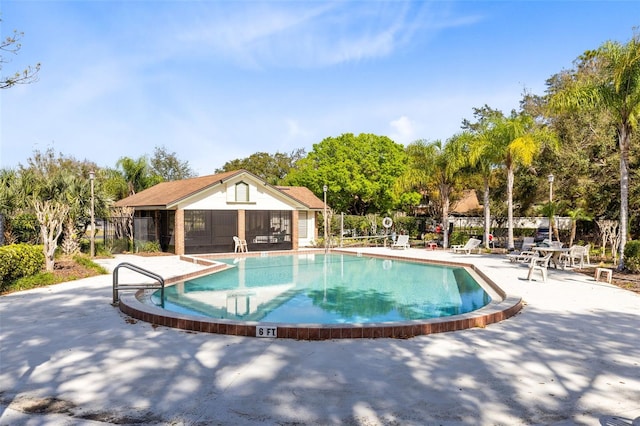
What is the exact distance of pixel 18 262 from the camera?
11.3 m

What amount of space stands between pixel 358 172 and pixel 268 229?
13684 millimetres

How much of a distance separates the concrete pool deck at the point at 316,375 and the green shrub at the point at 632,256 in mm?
7061

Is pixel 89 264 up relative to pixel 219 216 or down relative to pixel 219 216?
down

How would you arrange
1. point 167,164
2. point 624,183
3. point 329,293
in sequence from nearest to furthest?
point 329,293, point 624,183, point 167,164

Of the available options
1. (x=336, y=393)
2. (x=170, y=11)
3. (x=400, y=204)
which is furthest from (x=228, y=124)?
(x=336, y=393)

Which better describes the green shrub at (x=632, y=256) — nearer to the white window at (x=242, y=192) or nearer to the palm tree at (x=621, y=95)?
the palm tree at (x=621, y=95)

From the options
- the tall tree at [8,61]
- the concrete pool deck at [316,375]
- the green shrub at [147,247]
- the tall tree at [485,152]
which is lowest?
the concrete pool deck at [316,375]

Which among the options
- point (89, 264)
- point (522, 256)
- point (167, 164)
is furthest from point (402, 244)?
point (167, 164)

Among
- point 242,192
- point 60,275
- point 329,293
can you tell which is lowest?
point 329,293

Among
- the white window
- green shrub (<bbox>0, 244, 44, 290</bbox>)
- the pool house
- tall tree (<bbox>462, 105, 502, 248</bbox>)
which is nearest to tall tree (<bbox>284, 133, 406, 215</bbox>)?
the pool house

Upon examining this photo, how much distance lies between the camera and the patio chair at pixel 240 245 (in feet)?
76.6

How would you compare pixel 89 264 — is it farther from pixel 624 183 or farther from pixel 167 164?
pixel 167 164

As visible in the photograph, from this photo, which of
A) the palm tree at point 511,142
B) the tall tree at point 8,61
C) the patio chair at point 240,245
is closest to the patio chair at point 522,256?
the palm tree at point 511,142

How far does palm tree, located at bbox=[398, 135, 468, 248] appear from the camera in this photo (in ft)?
83.9
